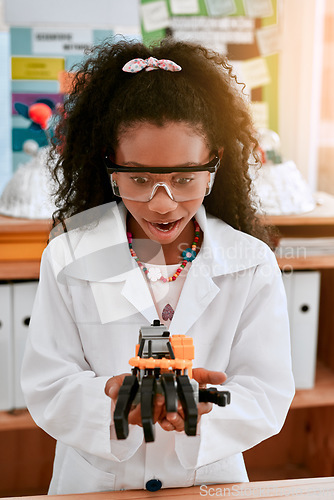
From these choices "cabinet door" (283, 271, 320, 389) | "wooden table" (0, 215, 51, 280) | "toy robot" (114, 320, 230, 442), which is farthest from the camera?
"cabinet door" (283, 271, 320, 389)

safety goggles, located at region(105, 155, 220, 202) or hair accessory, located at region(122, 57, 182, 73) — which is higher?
hair accessory, located at region(122, 57, 182, 73)

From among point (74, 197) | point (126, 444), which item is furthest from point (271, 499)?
point (74, 197)

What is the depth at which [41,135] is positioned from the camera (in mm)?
1237

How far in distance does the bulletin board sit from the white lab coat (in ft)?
2.77

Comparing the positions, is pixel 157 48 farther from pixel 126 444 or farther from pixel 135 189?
pixel 126 444

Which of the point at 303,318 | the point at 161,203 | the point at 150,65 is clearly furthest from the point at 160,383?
the point at 303,318

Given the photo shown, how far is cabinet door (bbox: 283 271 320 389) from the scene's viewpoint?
113 centimetres

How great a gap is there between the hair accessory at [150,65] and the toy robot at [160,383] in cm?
25

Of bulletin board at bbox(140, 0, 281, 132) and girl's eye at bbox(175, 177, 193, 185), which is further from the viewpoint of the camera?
bulletin board at bbox(140, 0, 281, 132)

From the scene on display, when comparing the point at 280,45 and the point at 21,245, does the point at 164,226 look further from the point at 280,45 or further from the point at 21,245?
the point at 280,45

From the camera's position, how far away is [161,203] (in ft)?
1.48

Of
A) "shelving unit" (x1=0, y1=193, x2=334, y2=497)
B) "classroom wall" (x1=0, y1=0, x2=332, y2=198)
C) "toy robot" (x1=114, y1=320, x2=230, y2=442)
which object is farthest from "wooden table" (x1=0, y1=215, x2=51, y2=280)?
"toy robot" (x1=114, y1=320, x2=230, y2=442)

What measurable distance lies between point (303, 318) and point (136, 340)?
701 mm

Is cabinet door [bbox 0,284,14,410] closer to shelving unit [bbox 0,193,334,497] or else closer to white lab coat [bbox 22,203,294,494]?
shelving unit [bbox 0,193,334,497]
